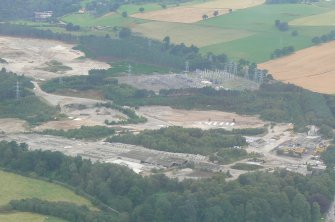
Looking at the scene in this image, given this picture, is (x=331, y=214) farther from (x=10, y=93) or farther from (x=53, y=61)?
(x=53, y=61)

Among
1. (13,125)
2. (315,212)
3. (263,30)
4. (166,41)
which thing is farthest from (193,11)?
(315,212)

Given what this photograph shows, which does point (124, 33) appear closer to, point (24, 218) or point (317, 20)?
point (317, 20)

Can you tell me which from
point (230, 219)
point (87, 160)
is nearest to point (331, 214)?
point (230, 219)

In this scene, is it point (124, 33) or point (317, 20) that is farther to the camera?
point (317, 20)

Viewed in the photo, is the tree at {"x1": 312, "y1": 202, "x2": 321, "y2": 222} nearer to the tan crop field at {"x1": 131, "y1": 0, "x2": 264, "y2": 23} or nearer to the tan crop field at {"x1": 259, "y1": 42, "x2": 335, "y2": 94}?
the tan crop field at {"x1": 259, "y1": 42, "x2": 335, "y2": 94}

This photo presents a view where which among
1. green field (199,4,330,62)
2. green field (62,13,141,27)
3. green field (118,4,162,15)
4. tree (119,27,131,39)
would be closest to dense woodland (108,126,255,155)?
green field (199,4,330,62)

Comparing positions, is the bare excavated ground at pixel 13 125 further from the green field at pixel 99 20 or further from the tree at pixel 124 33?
the green field at pixel 99 20
